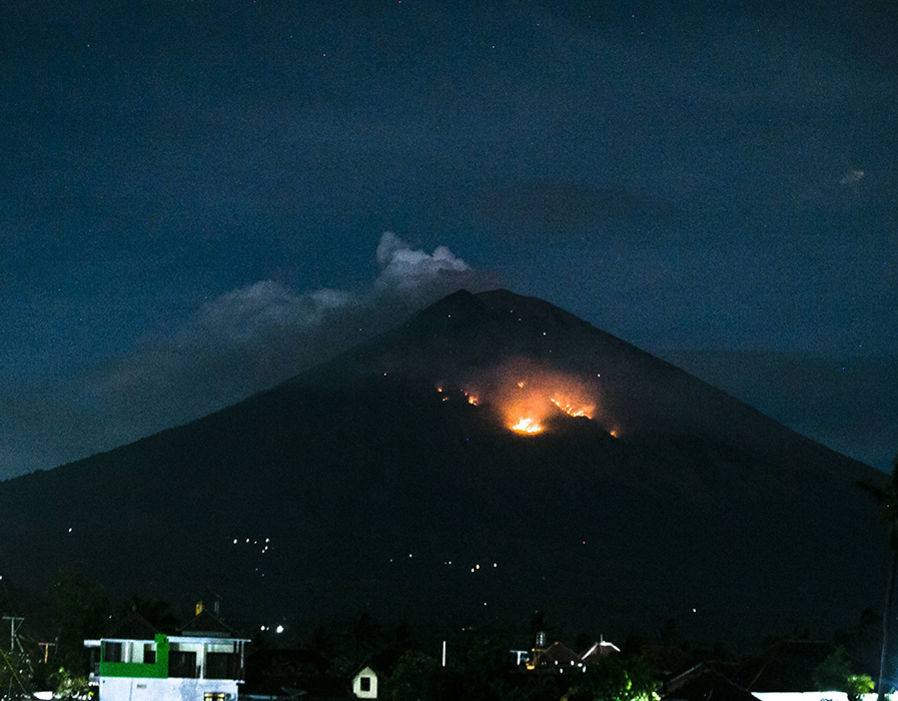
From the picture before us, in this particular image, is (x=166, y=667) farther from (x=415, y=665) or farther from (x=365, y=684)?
(x=365, y=684)

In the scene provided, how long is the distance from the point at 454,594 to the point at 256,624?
34.0 metres

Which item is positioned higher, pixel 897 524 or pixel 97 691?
pixel 897 524

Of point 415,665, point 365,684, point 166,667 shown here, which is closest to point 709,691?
point 415,665

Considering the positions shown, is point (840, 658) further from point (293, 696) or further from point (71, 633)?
point (71, 633)


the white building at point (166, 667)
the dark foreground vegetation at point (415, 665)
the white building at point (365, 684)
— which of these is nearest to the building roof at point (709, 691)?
the dark foreground vegetation at point (415, 665)

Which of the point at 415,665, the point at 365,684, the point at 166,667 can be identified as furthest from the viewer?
the point at 365,684

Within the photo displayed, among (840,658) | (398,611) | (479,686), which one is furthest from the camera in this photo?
(398,611)

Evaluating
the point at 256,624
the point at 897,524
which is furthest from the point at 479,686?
the point at 256,624

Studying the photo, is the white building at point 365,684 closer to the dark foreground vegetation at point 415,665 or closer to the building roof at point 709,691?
the dark foreground vegetation at point 415,665

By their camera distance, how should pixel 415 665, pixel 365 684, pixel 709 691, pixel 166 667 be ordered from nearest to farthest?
pixel 415 665 < pixel 166 667 < pixel 709 691 < pixel 365 684

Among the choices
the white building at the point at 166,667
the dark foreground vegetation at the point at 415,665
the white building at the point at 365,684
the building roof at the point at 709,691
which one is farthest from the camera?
the white building at the point at 365,684

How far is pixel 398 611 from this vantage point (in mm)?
185500

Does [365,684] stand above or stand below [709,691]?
above

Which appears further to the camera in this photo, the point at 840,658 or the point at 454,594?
the point at 454,594
